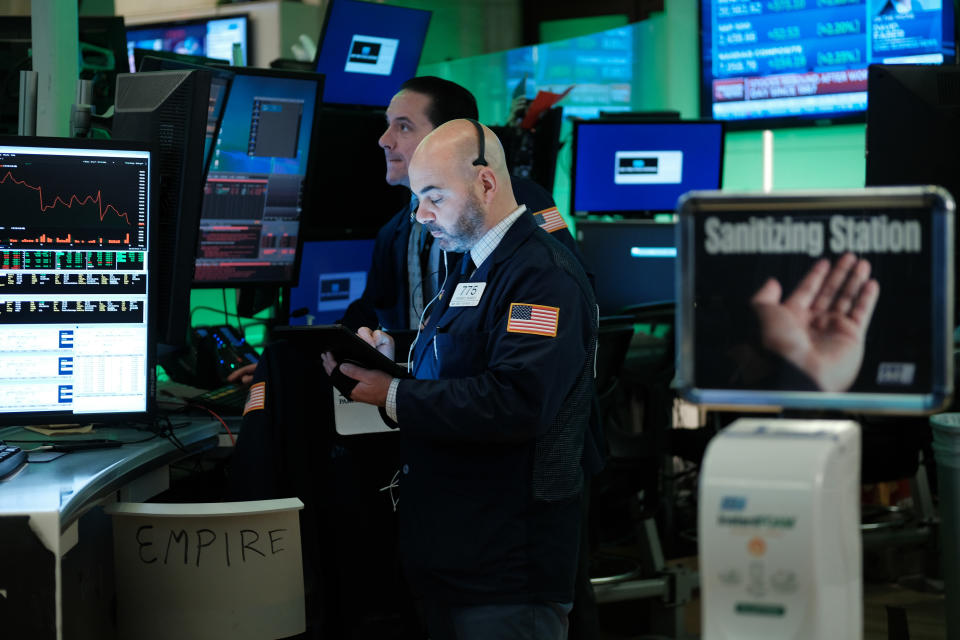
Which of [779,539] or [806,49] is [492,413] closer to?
[779,539]

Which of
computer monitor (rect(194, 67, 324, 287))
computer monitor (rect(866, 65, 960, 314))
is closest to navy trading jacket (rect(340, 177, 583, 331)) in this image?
computer monitor (rect(194, 67, 324, 287))

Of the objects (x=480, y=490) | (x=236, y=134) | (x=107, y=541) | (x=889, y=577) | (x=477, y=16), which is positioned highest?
(x=477, y=16)

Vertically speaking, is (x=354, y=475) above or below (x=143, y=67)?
below

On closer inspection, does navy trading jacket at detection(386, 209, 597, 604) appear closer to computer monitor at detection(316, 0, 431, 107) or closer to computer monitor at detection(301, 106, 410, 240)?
computer monitor at detection(301, 106, 410, 240)

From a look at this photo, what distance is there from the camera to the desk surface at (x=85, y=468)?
5.28 ft

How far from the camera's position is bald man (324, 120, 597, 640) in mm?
1774

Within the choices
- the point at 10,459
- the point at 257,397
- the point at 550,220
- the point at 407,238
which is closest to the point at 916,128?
the point at 550,220

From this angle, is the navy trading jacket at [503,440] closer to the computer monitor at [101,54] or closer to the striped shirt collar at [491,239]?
the striped shirt collar at [491,239]

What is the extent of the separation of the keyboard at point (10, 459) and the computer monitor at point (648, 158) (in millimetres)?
3234

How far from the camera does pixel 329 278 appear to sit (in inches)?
129

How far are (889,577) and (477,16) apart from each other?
14.8ft

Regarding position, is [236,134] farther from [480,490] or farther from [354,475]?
[480,490]

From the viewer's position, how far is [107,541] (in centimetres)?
199

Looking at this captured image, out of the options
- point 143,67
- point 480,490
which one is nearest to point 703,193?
point 480,490
